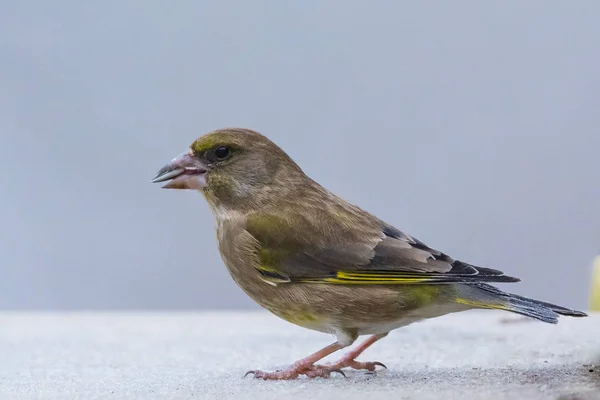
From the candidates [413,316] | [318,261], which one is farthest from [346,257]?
[413,316]

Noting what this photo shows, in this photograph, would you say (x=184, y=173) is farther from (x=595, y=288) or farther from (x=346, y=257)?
(x=595, y=288)

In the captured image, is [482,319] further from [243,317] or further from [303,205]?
[303,205]

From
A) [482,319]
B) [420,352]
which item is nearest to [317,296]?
[420,352]

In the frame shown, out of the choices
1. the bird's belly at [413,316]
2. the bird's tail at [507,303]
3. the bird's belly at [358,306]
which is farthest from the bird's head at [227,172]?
the bird's tail at [507,303]

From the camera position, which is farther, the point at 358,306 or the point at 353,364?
the point at 353,364

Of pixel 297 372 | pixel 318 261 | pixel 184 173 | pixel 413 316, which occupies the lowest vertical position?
pixel 297 372

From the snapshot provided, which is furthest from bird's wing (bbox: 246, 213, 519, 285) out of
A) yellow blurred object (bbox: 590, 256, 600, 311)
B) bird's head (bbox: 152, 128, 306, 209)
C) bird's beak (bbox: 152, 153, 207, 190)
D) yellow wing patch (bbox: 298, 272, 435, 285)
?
yellow blurred object (bbox: 590, 256, 600, 311)

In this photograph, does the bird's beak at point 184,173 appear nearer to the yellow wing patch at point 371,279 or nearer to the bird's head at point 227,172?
the bird's head at point 227,172
